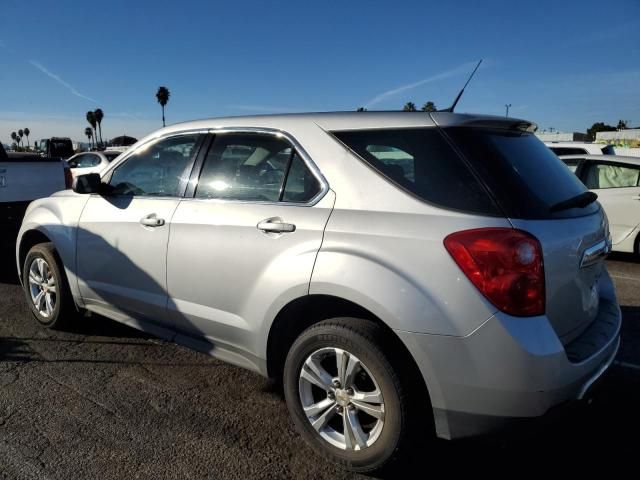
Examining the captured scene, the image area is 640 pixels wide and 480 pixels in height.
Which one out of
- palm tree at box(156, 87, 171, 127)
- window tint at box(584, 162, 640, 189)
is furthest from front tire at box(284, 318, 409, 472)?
palm tree at box(156, 87, 171, 127)

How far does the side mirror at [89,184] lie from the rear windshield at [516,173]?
2.64 meters

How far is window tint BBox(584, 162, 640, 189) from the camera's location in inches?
293

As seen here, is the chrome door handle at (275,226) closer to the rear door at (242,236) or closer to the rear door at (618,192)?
the rear door at (242,236)

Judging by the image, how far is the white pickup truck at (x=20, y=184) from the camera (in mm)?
6711

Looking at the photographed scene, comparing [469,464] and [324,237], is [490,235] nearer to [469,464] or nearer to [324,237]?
[324,237]

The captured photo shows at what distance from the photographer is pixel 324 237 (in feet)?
7.96

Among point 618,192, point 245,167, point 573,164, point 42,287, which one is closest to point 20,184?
point 42,287

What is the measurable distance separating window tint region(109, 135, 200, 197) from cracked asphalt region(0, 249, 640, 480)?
1283mm

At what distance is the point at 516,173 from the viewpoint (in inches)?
89.7

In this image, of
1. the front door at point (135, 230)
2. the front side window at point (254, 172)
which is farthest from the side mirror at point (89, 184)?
the front side window at point (254, 172)

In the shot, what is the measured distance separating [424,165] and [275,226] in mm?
817

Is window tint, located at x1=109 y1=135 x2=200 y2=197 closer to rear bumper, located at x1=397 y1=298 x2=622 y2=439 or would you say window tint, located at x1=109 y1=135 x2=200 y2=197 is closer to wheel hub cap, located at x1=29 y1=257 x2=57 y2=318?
wheel hub cap, located at x1=29 y1=257 x2=57 y2=318

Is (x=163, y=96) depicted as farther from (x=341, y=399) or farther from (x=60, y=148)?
(x=341, y=399)

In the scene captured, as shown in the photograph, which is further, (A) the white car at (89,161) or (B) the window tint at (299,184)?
(A) the white car at (89,161)
